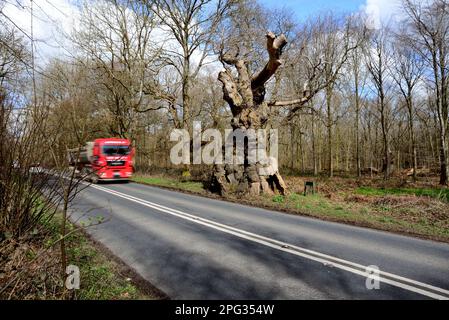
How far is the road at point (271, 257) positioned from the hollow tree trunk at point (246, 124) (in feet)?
14.4

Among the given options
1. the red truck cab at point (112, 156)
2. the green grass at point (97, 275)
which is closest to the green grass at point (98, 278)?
the green grass at point (97, 275)

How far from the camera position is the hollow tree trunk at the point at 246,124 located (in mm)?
13531

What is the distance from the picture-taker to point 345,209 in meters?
10.7

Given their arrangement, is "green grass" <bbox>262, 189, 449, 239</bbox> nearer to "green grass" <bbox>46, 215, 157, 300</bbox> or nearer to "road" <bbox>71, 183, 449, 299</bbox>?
"road" <bbox>71, 183, 449, 299</bbox>

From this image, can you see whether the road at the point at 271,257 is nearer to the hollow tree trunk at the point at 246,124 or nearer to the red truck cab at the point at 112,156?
the hollow tree trunk at the point at 246,124

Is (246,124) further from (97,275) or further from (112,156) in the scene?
(97,275)

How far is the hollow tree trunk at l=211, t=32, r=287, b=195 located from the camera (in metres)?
13.5

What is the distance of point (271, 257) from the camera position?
18.0 feet

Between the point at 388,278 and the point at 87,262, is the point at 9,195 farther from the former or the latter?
the point at 388,278

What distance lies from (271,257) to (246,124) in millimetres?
9564
